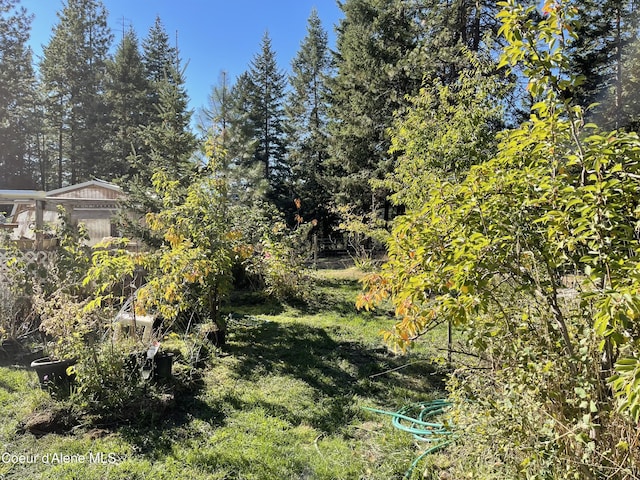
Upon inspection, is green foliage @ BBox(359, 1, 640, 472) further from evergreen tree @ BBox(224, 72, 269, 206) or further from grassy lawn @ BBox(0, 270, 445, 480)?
evergreen tree @ BBox(224, 72, 269, 206)

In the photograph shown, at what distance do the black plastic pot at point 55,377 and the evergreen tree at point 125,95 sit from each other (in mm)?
20337

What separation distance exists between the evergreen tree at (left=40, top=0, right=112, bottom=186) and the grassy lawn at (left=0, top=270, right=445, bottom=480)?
73.0 ft

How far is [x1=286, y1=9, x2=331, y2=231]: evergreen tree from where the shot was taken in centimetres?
1876

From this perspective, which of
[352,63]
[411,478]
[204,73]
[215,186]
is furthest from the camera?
[204,73]

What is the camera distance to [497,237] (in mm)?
1622

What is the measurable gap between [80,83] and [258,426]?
26.0m

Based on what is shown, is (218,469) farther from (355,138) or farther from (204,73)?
(204,73)

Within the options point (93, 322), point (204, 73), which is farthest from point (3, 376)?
point (204, 73)

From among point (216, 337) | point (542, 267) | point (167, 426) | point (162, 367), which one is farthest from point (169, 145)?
point (542, 267)

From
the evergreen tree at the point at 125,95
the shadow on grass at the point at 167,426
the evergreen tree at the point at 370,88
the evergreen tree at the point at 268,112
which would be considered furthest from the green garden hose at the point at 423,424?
the evergreen tree at the point at 125,95

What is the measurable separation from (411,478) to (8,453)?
2771 millimetres

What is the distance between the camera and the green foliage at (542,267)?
56.9 inches

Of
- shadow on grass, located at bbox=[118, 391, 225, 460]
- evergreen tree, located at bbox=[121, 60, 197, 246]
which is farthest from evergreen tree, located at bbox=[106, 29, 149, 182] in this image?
shadow on grass, located at bbox=[118, 391, 225, 460]

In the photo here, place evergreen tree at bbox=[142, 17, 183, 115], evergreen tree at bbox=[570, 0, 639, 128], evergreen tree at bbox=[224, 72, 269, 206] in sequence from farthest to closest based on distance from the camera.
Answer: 1. evergreen tree at bbox=[142, 17, 183, 115]
2. evergreen tree at bbox=[224, 72, 269, 206]
3. evergreen tree at bbox=[570, 0, 639, 128]
